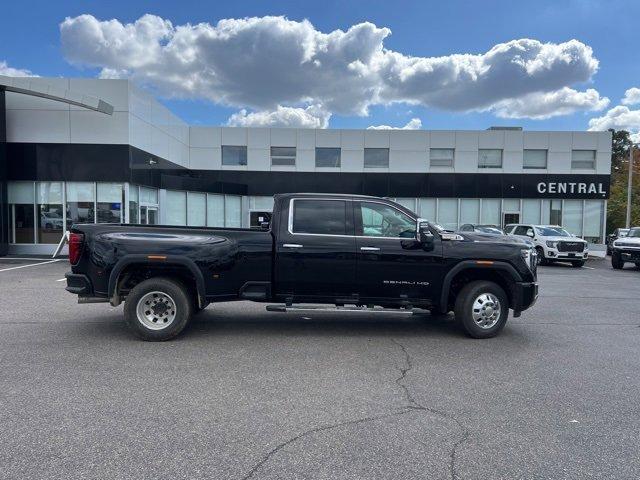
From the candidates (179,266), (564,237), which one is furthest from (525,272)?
(564,237)

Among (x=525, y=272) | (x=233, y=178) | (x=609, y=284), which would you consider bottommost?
(x=609, y=284)

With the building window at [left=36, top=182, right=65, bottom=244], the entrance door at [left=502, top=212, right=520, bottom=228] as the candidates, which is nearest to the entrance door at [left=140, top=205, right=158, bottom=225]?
the building window at [left=36, top=182, right=65, bottom=244]

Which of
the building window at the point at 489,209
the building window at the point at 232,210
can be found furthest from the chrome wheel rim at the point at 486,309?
the building window at the point at 489,209

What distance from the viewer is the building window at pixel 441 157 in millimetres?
28344

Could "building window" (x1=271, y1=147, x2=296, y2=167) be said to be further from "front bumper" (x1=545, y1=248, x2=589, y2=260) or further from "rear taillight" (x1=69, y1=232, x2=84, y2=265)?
"rear taillight" (x1=69, y1=232, x2=84, y2=265)

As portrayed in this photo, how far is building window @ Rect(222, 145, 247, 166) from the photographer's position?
93.1 feet

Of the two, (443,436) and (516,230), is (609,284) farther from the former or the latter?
(443,436)

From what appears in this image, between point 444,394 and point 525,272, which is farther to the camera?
point 525,272

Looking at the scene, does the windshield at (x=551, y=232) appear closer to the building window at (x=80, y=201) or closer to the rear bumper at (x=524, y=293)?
the rear bumper at (x=524, y=293)

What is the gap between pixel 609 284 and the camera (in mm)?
14094

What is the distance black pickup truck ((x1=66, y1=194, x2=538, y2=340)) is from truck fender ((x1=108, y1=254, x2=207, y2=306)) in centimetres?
1

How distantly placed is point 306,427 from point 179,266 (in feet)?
10.9

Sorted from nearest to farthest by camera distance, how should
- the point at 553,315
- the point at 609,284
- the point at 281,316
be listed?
1. the point at 281,316
2. the point at 553,315
3. the point at 609,284

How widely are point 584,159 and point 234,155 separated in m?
21.1
